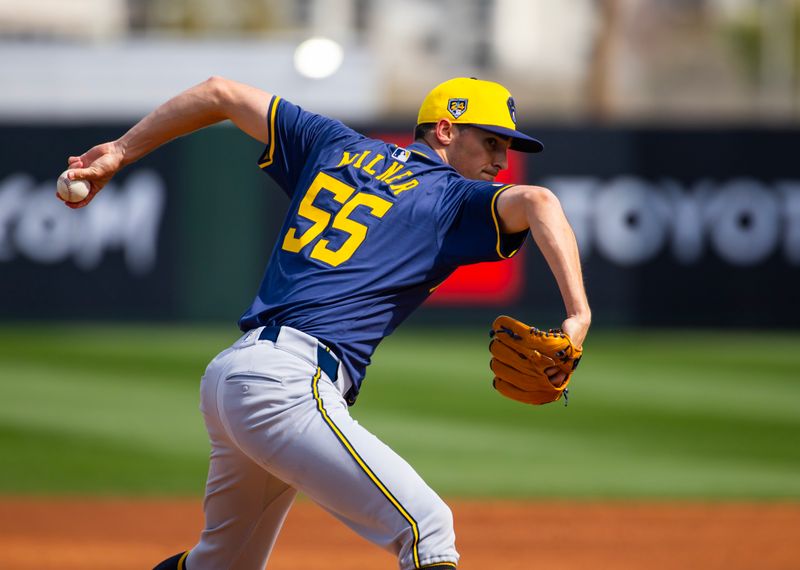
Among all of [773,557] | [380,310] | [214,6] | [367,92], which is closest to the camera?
[380,310]

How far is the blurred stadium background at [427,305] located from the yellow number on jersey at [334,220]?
4.20 m

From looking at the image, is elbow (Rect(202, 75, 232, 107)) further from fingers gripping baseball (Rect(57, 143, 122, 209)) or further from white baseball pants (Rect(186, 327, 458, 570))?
white baseball pants (Rect(186, 327, 458, 570))

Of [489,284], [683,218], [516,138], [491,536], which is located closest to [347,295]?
[516,138]

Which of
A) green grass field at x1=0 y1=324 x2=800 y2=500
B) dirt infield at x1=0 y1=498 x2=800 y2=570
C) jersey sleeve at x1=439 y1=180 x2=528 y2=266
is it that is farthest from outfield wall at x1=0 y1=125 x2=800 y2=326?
jersey sleeve at x1=439 y1=180 x2=528 y2=266

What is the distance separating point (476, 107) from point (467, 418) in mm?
6328

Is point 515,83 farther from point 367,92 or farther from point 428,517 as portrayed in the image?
point 428,517

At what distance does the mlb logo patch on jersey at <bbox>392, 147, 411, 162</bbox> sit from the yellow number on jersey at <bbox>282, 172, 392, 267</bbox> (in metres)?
0.19

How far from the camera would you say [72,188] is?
4195 mm

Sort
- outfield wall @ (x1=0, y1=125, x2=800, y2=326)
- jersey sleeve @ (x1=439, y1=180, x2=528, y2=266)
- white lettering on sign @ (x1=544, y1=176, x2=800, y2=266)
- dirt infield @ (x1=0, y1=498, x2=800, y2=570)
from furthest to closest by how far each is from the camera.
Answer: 1. white lettering on sign @ (x1=544, y1=176, x2=800, y2=266)
2. outfield wall @ (x1=0, y1=125, x2=800, y2=326)
3. dirt infield @ (x1=0, y1=498, x2=800, y2=570)
4. jersey sleeve @ (x1=439, y1=180, x2=528, y2=266)

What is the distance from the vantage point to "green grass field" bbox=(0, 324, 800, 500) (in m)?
8.36

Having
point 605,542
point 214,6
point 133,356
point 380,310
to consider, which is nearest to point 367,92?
point 133,356

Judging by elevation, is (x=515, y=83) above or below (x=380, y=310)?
below

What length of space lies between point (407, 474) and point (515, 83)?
3643 cm

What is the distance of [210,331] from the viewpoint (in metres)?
14.4
